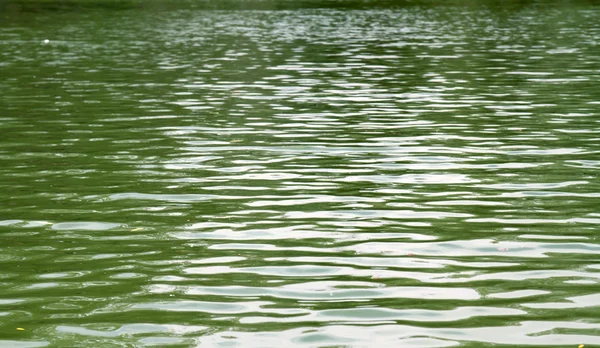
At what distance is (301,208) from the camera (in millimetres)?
15227

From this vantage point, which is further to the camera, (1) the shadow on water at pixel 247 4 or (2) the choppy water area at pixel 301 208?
(1) the shadow on water at pixel 247 4

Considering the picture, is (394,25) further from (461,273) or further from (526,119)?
(461,273)

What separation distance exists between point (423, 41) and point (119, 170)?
108 feet

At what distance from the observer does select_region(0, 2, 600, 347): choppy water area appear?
10281 millimetres

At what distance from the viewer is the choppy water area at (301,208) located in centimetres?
1028

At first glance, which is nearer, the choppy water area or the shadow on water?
the choppy water area

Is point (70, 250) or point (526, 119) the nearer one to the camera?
point (70, 250)

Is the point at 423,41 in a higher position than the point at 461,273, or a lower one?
lower

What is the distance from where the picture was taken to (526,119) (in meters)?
24.1

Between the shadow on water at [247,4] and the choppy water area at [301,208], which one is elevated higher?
the choppy water area at [301,208]

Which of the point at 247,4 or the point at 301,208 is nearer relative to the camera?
the point at 301,208

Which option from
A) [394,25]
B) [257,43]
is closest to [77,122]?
[257,43]

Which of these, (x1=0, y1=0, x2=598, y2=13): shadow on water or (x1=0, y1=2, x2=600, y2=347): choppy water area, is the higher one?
(x1=0, y1=2, x2=600, y2=347): choppy water area

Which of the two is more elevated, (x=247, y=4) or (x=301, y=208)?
(x=301, y=208)
